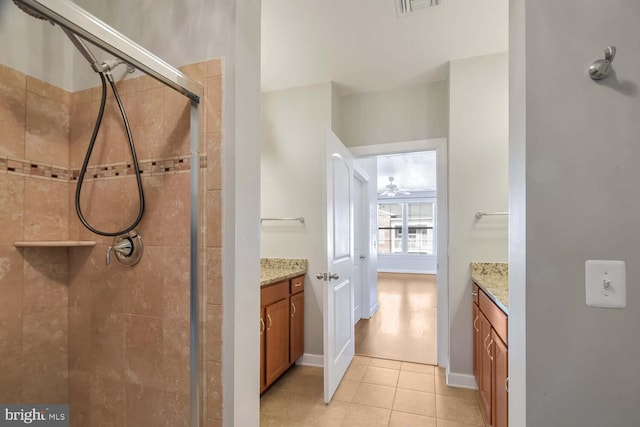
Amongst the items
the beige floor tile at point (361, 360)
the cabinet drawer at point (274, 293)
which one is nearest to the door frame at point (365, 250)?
the beige floor tile at point (361, 360)

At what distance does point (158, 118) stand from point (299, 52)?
5.22 feet

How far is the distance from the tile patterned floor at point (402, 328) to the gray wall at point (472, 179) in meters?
0.72

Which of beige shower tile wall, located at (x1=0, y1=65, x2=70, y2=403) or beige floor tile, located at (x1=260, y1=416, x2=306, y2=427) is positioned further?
beige floor tile, located at (x1=260, y1=416, x2=306, y2=427)

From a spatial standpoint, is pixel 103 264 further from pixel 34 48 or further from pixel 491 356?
pixel 491 356

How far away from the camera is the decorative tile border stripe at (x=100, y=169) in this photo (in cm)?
123

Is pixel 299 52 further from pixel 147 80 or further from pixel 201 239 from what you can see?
pixel 201 239

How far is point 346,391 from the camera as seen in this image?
2.43 m

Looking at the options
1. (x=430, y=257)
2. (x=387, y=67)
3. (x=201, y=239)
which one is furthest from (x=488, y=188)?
(x=430, y=257)

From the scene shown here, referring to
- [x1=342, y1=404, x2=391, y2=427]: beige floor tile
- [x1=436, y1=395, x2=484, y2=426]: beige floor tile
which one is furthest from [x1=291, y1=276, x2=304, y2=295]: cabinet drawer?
[x1=436, y1=395, x2=484, y2=426]: beige floor tile

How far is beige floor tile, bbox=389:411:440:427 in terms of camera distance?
2021 mm

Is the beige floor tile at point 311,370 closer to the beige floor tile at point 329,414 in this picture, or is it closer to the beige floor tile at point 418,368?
the beige floor tile at point 329,414

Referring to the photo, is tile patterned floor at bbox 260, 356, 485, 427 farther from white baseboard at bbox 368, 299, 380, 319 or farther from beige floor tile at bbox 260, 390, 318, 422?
white baseboard at bbox 368, 299, 380, 319

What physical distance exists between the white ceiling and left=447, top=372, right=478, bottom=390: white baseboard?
8.61 ft

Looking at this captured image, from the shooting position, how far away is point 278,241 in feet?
10.0
